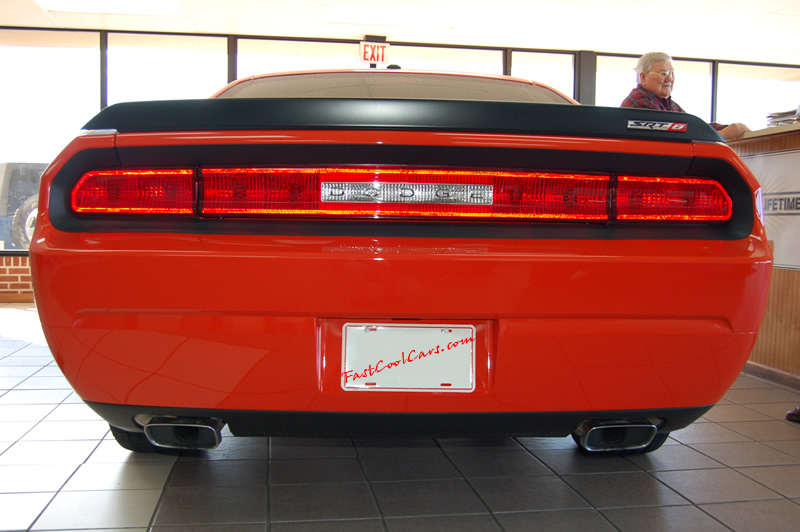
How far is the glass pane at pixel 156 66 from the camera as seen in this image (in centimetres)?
842

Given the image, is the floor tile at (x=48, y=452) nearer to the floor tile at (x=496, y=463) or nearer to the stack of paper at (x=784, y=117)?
the floor tile at (x=496, y=463)

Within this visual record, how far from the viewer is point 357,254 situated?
1.38 m

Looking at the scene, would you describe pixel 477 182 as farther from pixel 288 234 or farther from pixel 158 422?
pixel 158 422

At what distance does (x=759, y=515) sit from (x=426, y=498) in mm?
931

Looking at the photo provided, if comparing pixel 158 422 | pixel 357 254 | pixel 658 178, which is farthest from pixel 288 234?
pixel 658 178

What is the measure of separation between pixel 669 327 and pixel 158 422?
1.25 m

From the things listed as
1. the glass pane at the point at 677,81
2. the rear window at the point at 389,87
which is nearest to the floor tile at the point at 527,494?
the rear window at the point at 389,87

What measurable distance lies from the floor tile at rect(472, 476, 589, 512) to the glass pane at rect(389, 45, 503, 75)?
7.70m

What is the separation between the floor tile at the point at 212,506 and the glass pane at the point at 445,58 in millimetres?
7834

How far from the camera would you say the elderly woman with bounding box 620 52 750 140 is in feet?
12.2

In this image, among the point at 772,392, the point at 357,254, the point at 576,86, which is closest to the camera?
the point at 357,254

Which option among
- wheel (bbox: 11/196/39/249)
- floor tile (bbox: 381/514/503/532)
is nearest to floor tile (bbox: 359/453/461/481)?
floor tile (bbox: 381/514/503/532)

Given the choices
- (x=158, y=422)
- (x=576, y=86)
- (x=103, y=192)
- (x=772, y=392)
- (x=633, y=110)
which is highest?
(x=576, y=86)

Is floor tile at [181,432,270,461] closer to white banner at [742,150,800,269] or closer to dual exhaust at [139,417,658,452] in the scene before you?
dual exhaust at [139,417,658,452]
